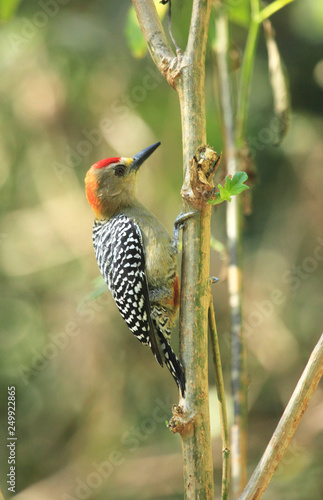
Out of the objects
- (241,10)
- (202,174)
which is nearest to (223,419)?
(202,174)

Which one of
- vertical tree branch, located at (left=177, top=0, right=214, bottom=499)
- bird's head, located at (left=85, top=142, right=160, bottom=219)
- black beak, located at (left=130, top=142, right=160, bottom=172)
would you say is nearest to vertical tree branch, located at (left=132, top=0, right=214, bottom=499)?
vertical tree branch, located at (left=177, top=0, right=214, bottom=499)

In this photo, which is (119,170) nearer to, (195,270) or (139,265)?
(139,265)

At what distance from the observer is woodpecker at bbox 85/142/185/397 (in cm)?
253

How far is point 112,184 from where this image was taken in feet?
9.93

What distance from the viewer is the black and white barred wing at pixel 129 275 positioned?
2518mm

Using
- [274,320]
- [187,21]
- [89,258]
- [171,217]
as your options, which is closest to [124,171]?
[187,21]

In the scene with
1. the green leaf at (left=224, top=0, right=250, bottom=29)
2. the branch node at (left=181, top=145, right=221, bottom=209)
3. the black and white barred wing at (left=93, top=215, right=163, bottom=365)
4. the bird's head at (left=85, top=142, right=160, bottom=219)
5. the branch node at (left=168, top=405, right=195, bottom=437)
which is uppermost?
the green leaf at (left=224, top=0, right=250, bottom=29)

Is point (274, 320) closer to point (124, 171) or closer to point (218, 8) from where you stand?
point (124, 171)

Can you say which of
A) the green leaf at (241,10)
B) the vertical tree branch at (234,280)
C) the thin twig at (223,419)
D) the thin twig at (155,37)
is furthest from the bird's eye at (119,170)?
the thin twig at (223,419)

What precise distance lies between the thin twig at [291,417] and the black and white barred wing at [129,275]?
3.23ft

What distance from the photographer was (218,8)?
2.78 metres

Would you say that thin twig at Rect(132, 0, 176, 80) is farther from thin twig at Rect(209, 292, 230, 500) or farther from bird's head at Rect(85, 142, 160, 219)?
bird's head at Rect(85, 142, 160, 219)

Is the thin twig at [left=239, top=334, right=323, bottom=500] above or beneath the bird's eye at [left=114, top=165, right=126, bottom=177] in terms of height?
beneath

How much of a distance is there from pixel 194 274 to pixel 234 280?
0.80 metres
